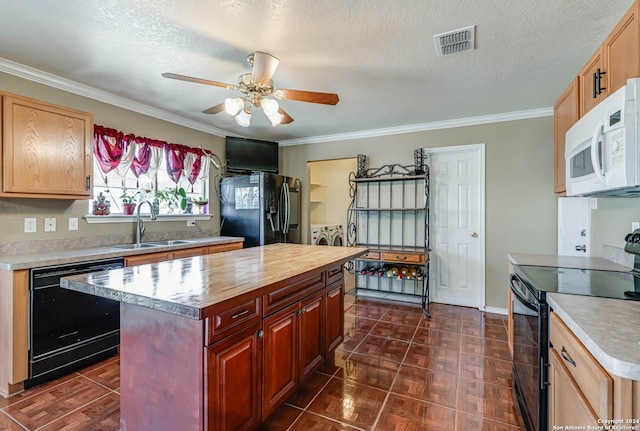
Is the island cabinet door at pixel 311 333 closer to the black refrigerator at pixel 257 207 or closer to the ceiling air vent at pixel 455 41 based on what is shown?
the ceiling air vent at pixel 455 41

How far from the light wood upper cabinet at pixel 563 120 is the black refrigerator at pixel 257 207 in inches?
124

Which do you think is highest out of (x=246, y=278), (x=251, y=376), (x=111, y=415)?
(x=246, y=278)

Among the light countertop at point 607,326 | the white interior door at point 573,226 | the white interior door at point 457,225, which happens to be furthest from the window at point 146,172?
the white interior door at point 573,226

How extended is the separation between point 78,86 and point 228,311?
9.58 ft

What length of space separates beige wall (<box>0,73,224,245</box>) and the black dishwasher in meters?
0.69

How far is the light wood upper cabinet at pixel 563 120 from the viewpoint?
2.09m

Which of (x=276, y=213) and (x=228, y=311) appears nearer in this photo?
(x=228, y=311)

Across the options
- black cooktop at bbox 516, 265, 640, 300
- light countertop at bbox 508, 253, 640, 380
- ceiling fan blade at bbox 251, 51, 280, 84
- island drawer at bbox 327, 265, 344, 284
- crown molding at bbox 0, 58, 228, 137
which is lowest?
island drawer at bbox 327, 265, 344, 284

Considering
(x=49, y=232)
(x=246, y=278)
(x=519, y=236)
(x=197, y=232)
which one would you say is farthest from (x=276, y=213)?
(x=519, y=236)

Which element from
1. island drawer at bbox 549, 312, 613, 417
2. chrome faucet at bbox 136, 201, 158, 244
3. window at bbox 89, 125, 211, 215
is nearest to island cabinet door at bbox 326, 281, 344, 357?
island drawer at bbox 549, 312, 613, 417

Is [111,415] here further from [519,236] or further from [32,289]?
[519,236]

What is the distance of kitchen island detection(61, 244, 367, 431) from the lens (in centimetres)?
126

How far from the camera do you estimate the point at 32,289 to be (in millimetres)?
2086

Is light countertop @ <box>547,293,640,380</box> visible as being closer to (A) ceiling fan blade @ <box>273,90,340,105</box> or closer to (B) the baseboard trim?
(A) ceiling fan blade @ <box>273,90,340,105</box>
